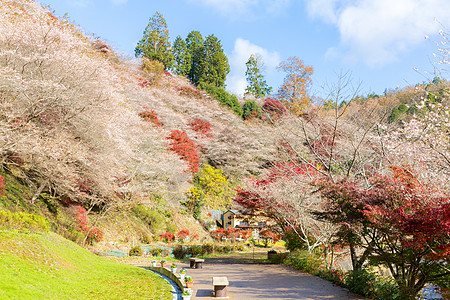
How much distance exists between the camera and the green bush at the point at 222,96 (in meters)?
47.5

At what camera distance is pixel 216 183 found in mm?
31344

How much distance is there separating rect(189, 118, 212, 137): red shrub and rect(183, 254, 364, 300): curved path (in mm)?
26006

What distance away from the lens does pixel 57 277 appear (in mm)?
7809

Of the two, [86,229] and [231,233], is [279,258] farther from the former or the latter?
[86,229]

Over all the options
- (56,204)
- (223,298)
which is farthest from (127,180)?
(223,298)

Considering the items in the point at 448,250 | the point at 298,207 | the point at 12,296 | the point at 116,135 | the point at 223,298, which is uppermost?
the point at 116,135

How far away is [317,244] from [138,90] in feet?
87.6

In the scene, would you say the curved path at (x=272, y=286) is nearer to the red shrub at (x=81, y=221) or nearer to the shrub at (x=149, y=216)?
the red shrub at (x=81, y=221)

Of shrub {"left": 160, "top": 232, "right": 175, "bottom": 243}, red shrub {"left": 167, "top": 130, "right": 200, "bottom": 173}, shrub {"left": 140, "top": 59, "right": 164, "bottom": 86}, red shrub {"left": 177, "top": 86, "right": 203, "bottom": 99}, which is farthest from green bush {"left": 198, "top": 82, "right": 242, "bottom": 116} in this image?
shrub {"left": 160, "top": 232, "right": 175, "bottom": 243}

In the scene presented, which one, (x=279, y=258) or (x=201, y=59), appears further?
(x=201, y=59)

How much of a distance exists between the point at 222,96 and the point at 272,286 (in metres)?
40.2

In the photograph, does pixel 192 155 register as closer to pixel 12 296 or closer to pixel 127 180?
pixel 127 180

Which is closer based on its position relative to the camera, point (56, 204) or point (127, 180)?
point (56, 204)

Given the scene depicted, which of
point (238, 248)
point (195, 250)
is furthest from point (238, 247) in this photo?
point (195, 250)
